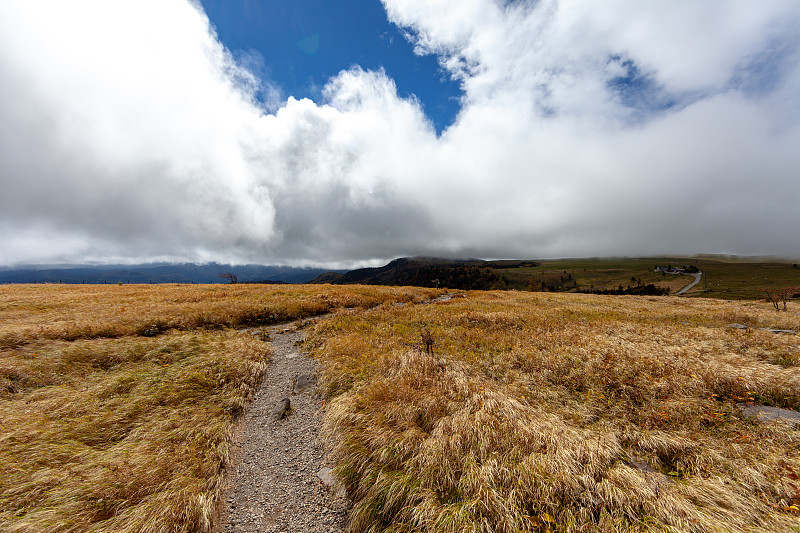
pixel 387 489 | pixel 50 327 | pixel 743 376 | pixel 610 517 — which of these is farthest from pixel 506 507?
pixel 50 327

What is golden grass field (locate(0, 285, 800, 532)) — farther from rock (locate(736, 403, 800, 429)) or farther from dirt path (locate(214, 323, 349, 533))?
dirt path (locate(214, 323, 349, 533))

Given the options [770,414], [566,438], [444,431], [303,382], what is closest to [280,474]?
[444,431]

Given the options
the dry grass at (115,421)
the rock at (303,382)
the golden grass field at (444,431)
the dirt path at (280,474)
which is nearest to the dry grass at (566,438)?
the golden grass field at (444,431)

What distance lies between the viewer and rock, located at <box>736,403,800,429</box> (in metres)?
7.61

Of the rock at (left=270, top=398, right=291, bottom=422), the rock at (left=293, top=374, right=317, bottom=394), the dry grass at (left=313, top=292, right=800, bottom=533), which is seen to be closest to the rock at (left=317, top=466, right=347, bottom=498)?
the dry grass at (left=313, top=292, right=800, bottom=533)

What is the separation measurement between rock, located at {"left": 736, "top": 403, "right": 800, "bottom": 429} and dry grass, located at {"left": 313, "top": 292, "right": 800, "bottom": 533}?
32 cm

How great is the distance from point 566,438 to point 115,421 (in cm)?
1331

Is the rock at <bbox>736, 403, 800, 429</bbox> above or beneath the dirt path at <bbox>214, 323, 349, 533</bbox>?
above

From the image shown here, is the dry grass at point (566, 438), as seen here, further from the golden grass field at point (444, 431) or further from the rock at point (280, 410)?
the rock at point (280, 410)

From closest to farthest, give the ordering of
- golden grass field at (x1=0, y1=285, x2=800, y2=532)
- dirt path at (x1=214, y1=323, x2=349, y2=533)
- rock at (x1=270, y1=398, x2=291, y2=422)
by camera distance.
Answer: golden grass field at (x1=0, y1=285, x2=800, y2=532) < dirt path at (x1=214, y1=323, x2=349, y2=533) < rock at (x1=270, y1=398, x2=291, y2=422)

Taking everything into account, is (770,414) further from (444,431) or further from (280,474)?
(280,474)

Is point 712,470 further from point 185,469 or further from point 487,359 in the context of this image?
point 185,469

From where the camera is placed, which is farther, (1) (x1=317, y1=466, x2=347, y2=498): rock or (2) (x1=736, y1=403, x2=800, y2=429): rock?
(2) (x1=736, y1=403, x2=800, y2=429): rock

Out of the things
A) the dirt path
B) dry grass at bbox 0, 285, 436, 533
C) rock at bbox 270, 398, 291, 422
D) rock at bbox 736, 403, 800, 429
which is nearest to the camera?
dry grass at bbox 0, 285, 436, 533
